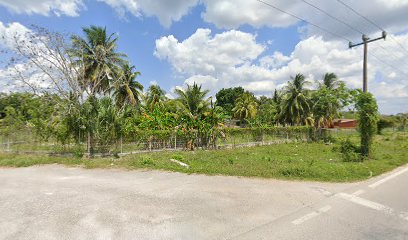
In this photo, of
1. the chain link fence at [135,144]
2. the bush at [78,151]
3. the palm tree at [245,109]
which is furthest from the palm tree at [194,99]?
the palm tree at [245,109]

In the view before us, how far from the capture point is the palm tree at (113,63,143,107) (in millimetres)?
27867

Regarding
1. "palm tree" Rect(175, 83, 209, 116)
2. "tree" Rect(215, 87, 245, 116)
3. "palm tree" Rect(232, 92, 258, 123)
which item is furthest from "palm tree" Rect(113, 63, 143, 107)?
"tree" Rect(215, 87, 245, 116)

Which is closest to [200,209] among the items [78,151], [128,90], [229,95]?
[78,151]

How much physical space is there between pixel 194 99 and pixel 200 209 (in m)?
12.5

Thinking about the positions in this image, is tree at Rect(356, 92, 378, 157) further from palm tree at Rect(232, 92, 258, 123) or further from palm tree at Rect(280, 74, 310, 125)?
palm tree at Rect(232, 92, 258, 123)

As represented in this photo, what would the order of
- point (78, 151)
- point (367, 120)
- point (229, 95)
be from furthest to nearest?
point (229, 95) < point (367, 120) < point (78, 151)

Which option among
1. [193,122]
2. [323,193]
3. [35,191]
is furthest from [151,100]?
[323,193]

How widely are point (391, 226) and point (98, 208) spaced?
5.63 metres

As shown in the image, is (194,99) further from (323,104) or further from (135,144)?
(323,104)

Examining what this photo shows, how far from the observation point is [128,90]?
91.6ft

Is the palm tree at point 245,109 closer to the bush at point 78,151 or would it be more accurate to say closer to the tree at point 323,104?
the tree at point 323,104

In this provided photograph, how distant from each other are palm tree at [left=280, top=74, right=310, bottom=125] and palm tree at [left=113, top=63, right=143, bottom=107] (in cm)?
2032

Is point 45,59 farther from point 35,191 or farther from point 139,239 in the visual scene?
point 139,239

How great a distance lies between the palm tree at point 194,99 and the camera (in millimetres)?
Answer: 16969
